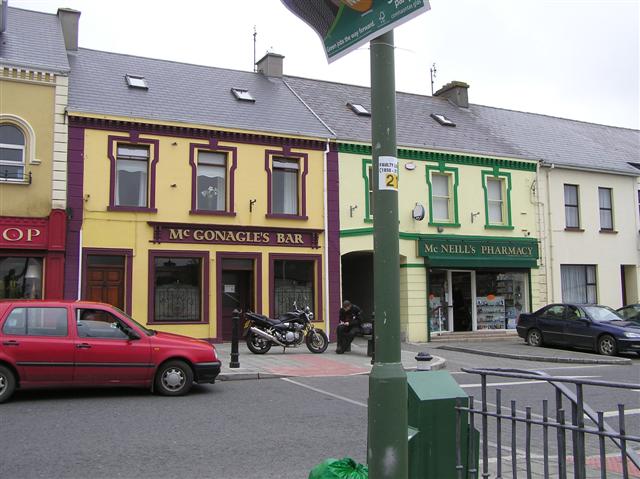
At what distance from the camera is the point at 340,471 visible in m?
4.22

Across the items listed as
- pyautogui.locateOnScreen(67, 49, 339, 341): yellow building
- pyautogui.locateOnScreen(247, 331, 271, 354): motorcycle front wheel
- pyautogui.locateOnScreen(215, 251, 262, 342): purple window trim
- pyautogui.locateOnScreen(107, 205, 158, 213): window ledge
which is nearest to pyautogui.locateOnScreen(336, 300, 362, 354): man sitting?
pyautogui.locateOnScreen(247, 331, 271, 354): motorcycle front wheel

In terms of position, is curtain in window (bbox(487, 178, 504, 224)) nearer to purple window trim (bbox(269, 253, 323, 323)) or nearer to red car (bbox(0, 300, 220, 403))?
purple window trim (bbox(269, 253, 323, 323))

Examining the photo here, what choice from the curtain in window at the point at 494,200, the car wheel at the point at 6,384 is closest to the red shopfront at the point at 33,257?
the car wheel at the point at 6,384

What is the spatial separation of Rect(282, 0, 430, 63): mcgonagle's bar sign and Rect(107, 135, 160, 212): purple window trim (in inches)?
571

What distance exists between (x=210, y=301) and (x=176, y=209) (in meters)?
2.88

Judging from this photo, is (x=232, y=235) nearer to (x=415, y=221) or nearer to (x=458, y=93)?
(x=415, y=221)

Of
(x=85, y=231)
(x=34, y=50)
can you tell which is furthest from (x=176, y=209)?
(x=34, y=50)

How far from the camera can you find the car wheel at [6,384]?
9.95 meters

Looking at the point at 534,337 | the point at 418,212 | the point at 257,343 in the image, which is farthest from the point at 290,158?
the point at 534,337

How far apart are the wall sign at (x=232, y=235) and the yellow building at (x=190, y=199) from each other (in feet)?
0.10

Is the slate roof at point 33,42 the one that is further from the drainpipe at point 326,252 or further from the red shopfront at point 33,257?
the drainpipe at point 326,252

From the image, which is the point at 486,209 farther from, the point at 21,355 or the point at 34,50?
the point at 21,355

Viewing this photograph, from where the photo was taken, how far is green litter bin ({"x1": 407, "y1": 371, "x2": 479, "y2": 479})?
4398mm

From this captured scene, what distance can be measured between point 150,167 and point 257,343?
6088mm
